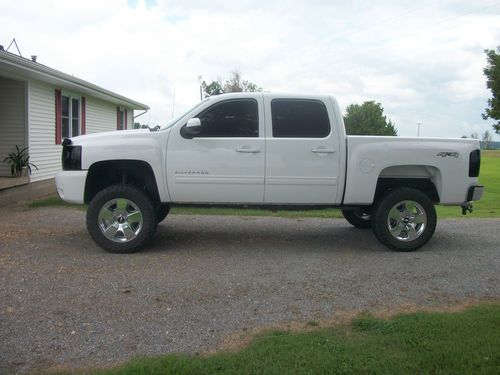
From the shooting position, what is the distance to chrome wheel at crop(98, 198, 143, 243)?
261 inches

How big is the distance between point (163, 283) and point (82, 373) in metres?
1.97

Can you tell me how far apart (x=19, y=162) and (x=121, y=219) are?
694cm

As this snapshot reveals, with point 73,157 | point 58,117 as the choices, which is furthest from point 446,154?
point 58,117

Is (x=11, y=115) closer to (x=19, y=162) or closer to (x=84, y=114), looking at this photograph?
(x=19, y=162)

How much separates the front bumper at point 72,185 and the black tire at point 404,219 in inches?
151

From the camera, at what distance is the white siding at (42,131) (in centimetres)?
1300

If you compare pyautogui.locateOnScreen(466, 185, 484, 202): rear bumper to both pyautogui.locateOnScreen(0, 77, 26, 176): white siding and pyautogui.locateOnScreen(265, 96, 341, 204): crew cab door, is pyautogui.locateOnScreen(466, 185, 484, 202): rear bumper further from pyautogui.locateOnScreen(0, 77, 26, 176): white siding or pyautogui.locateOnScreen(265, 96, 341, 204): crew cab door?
pyautogui.locateOnScreen(0, 77, 26, 176): white siding

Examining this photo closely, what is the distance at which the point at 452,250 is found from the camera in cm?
714

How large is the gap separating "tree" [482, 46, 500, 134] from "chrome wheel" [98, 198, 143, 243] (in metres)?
23.3

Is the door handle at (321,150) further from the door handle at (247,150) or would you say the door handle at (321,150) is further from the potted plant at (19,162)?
the potted plant at (19,162)

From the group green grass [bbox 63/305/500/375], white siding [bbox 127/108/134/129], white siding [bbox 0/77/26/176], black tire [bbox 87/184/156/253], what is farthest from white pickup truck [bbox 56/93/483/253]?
white siding [bbox 127/108/134/129]

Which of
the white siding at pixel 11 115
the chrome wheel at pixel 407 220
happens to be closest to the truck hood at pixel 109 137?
the chrome wheel at pixel 407 220

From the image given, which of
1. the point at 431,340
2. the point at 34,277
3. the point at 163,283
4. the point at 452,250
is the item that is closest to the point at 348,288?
the point at 431,340

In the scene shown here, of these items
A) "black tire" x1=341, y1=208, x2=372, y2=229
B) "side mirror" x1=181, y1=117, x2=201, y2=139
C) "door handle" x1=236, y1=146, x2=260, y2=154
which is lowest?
"black tire" x1=341, y1=208, x2=372, y2=229
